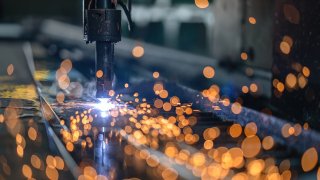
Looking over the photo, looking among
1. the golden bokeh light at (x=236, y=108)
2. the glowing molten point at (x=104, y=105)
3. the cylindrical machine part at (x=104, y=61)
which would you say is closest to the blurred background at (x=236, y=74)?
the golden bokeh light at (x=236, y=108)

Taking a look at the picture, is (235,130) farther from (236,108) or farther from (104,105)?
(104,105)

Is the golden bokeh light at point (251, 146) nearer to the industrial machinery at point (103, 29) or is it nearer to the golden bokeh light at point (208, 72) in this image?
the industrial machinery at point (103, 29)

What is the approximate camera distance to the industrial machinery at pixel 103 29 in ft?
12.3

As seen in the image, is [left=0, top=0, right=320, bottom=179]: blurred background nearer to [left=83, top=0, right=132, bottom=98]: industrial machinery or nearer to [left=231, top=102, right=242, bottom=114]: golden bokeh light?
[left=231, top=102, right=242, bottom=114]: golden bokeh light

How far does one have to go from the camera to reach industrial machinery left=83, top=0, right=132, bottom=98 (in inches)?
148

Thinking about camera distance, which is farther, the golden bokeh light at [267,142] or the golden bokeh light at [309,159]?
the golden bokeh light at [267,142]

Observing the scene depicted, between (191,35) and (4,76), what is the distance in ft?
32.0

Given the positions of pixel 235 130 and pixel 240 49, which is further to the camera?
pixel 240 49

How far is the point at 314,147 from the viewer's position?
2836mm

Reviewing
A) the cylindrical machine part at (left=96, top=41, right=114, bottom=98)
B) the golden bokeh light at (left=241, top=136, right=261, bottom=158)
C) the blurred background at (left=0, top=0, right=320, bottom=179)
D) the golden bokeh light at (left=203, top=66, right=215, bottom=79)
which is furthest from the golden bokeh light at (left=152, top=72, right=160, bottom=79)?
the golden bokeh light at (left=241, top=136, right=261, bottom=158)

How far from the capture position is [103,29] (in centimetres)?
376

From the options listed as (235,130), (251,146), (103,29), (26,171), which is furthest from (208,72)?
(26,171)

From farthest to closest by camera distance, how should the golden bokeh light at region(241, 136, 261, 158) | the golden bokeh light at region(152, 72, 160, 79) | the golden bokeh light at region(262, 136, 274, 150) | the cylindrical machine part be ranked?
the golden bokeh light at region(152, 72, 160, 79) → the cylindrical machine part → the golden bokeh light at region(262, 136, 274, 150) → the golden bokeh light at region(241, 136, 261, 158)

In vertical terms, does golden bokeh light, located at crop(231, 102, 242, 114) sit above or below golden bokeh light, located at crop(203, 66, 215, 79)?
above
